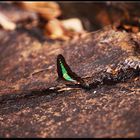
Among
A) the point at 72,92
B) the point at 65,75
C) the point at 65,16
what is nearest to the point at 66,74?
the point at 65,75

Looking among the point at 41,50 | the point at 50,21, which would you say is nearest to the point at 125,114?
the point at 41,50

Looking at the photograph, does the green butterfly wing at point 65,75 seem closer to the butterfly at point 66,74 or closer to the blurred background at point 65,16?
the butterfly at point 66,74

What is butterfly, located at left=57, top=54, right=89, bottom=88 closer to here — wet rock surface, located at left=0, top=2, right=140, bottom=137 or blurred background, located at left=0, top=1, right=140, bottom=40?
wet rock surface, located at left=0, top=2, right=140, bottom=137

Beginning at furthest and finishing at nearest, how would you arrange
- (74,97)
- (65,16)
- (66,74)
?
(65,16) < (66,74) < (74,97)

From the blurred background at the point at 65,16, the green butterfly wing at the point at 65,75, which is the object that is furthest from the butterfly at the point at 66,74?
the blurred background at the point at 65,16

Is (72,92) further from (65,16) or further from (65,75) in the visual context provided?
(65,16)

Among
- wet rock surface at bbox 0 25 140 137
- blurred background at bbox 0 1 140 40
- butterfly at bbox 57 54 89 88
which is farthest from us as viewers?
blurred background at bbox 0 1 140 40

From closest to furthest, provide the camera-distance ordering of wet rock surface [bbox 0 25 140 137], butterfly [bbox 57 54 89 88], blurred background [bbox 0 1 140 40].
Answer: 1. wet rock surface [bbox 0 25 140 137]
2. butterfly [bbox 57 54 89 88]
3. blurred background [bbox 0 1 140 40]

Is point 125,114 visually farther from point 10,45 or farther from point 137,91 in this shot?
point 10,45

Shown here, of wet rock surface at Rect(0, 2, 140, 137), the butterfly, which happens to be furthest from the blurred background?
the butterfly
